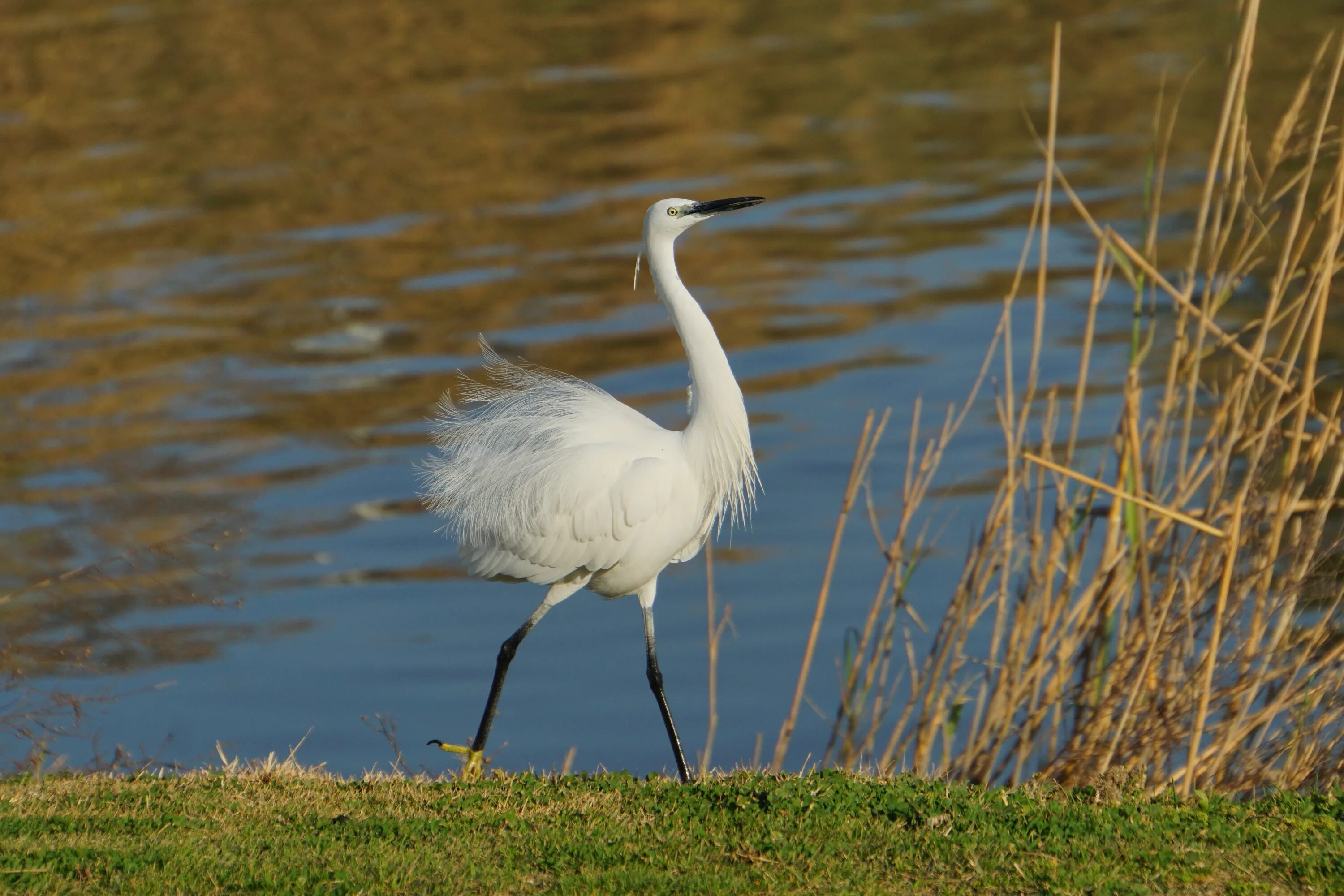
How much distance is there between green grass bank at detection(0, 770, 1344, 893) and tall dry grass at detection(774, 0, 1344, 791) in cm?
79

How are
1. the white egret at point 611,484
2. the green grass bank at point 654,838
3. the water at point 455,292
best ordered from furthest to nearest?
the water at point 455,292 → the white egret at point 611,484 → the green grass bank at point 654,838

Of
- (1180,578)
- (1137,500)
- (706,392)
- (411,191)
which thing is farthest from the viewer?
(411,191)

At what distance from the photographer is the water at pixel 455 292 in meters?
7.82

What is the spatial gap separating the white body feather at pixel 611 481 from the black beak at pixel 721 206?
57 mm

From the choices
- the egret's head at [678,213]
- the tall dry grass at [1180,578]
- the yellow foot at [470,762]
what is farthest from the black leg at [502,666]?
the egret's head at [678,213]

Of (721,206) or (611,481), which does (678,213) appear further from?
(611,481)

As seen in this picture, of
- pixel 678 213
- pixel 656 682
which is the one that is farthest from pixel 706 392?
pixel 656 682

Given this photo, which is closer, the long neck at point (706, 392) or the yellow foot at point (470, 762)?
the yellow foot at point (470, 762)

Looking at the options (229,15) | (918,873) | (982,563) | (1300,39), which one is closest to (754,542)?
(982,563)

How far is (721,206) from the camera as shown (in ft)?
16.4

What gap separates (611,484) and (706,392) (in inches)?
16.7

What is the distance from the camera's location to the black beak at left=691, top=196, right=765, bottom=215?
4984mm

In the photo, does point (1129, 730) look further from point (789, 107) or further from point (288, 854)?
point (789, 107)

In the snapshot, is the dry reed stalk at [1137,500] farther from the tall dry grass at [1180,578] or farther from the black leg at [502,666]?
the black leg at [502,666]
